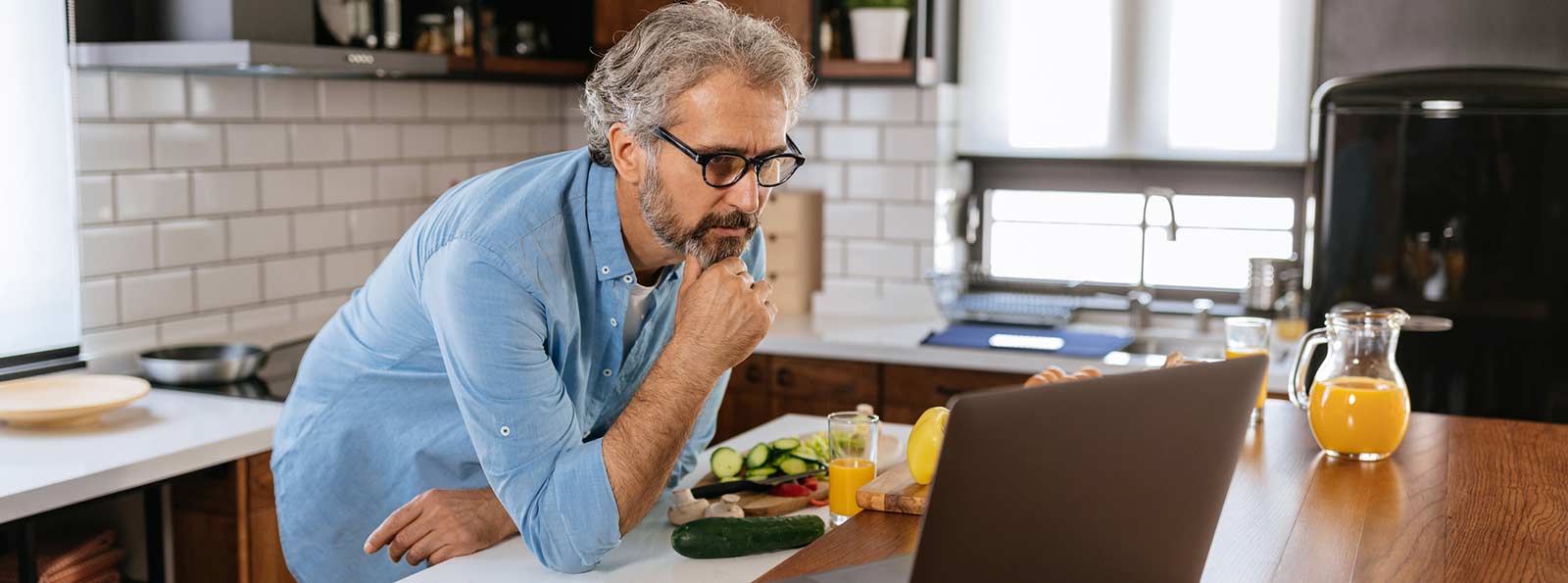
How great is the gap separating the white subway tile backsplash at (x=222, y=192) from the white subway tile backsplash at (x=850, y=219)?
1.60m

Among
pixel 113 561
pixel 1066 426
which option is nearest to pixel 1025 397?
pixel 1066 426

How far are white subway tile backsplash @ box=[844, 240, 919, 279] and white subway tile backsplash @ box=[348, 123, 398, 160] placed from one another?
1.32 meters

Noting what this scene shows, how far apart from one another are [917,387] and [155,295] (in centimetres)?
181

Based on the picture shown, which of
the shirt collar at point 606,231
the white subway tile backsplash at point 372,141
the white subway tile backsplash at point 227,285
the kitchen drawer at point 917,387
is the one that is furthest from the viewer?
the white subway tile backsplash at point 372,141

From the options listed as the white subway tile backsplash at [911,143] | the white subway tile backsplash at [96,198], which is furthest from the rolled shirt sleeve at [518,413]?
the white subway tile backsplash at [911,143]

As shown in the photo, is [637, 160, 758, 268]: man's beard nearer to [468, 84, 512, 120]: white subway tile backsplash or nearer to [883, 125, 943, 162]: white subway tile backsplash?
[883, 125, 943, 162]: white subway tile backsplash

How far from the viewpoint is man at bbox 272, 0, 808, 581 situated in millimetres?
1579

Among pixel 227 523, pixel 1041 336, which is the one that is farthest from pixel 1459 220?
pixel 227 523

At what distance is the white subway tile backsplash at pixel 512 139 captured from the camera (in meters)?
4.21

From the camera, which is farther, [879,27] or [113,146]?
[879,27]

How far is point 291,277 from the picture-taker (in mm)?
3484

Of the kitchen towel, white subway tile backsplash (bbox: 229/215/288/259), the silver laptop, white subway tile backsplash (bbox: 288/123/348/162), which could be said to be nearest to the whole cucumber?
the silver laptop

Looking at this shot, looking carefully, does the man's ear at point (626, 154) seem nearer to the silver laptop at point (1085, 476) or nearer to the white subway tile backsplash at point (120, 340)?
the silver laptop at point (1085, 476)

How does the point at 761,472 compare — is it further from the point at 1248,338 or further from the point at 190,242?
the point at 190,242
